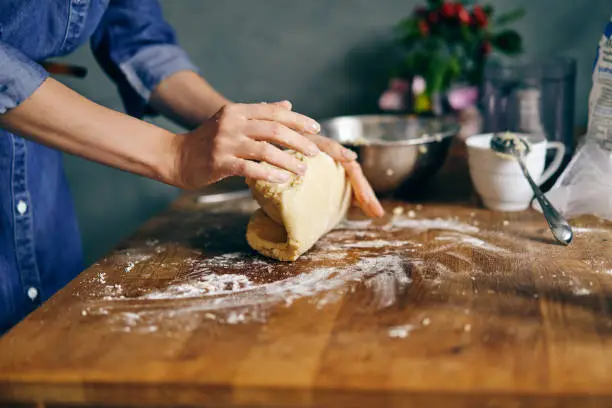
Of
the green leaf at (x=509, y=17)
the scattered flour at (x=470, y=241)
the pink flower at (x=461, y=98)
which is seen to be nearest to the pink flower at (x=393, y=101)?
the pink flower at (x=461, y=98)

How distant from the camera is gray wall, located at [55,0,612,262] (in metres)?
2.20

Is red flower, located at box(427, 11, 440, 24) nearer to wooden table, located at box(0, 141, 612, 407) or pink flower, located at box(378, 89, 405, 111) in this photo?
pink flower, located at box(378, 89, 405, 111)

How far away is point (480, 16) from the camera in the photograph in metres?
1.88

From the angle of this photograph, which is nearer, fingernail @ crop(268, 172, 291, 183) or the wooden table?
the wooden table

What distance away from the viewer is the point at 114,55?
1.37 meters

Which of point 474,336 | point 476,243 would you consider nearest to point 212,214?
point 476,243

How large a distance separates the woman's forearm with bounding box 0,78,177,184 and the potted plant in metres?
1.14

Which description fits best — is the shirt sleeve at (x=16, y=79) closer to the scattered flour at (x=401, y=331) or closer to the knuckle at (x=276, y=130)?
the knuckle at (x=276, y=130)

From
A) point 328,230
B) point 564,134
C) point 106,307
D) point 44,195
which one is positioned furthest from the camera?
point 564,134

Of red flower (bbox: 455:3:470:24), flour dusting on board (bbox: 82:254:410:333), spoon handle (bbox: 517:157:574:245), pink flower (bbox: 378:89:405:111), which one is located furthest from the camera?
pink flower (bbox: 378:89:405:111)

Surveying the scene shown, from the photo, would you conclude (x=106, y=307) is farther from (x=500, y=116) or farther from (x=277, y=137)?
(x=500, y=116)

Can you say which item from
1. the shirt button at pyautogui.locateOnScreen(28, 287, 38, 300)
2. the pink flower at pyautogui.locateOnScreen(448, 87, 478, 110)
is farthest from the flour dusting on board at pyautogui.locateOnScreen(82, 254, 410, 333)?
the pink flower at pyautogui.locateOnScreen(448, 87, 478, 110)

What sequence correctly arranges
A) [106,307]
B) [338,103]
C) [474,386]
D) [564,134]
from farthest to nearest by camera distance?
1. [338,103]
2. [564,134]
3. [106,307]
4. [474,386]

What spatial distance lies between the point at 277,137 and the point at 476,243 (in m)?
0.36
